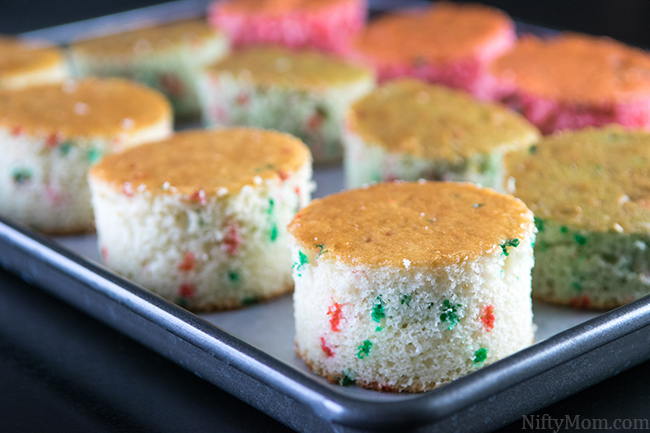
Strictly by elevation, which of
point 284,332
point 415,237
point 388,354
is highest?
point 415,237

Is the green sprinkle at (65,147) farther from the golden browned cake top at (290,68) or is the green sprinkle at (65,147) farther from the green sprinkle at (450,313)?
the green sprinkle at (450,313)

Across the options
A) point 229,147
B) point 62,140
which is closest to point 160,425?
point 229,147

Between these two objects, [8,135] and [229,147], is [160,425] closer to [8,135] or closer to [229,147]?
[229,147]

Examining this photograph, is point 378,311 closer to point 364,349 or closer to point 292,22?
point 364,349

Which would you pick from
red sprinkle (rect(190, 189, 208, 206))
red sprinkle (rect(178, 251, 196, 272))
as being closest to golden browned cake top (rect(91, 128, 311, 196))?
red sprinkle (rect(190, 189, 208, 206))

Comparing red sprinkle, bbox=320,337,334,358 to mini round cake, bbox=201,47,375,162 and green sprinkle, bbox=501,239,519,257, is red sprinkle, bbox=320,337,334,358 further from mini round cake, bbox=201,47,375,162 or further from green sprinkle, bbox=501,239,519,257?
mini round cake, bbox=201,47,375,162

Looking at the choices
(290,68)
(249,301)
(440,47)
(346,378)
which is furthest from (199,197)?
(440,47)

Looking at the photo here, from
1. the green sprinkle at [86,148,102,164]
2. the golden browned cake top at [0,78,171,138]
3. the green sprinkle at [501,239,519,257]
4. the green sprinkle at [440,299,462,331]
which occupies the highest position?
the golden browned cake top at [0,78,171,138]
